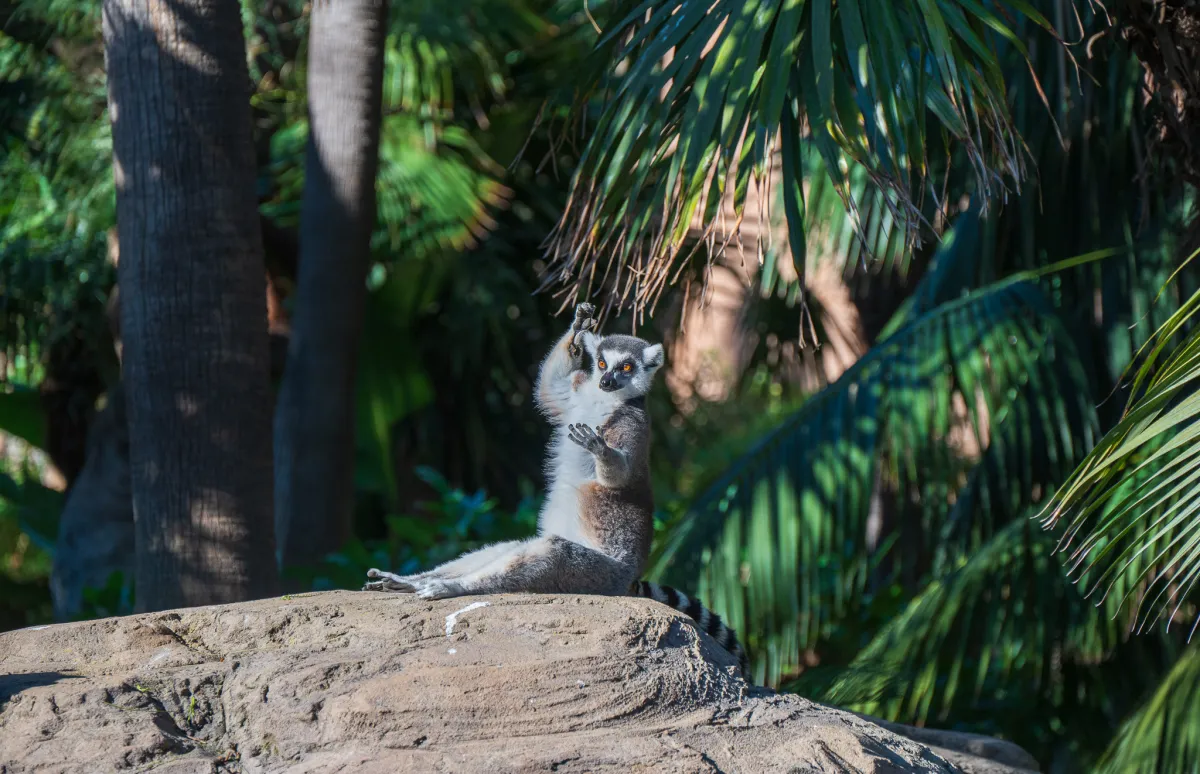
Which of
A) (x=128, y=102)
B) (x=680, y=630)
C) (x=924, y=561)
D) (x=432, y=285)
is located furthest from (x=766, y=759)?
(x=432, y=285)

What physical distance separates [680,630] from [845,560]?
2.60 m

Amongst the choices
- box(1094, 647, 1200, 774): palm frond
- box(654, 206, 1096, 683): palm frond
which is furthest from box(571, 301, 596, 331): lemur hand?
box(1094, 647, 1200, 774): palm frond

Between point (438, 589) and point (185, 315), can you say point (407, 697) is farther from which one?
point (185, 315)

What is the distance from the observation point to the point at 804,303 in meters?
2.98

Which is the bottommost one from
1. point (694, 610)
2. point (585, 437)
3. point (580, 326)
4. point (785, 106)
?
point (694, 610)

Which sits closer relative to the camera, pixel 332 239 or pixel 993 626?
pixel 993 626

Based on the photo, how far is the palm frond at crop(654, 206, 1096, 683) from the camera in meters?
5.55

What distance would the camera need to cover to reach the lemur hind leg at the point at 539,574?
3.43 m

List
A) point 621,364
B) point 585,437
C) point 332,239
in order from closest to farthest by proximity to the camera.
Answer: point 585,437 < point 621,364 < point 332,239

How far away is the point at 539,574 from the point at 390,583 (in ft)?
1.46

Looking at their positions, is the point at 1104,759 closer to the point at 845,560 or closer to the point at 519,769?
the point at 845,560

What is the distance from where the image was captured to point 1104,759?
183 inches

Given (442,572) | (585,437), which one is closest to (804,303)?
(585,437)

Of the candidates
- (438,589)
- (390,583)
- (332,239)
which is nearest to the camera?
(438,589)
